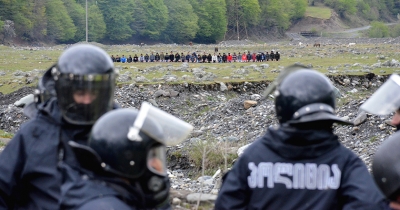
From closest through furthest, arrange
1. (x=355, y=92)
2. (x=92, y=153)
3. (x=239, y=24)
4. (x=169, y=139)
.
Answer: (x=92, y=153)
(x=169, y=139)
(x=355, y=92)
(x=239, y=24)

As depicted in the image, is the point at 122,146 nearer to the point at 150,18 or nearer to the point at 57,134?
the point at 57,134

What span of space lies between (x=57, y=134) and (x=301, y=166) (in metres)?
1.47

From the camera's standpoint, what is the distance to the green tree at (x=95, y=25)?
90875mm

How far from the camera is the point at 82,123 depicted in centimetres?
397

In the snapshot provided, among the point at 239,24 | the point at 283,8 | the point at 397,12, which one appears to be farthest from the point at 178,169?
the point at 397,12

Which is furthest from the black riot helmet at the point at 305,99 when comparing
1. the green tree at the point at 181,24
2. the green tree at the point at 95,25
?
the green tree at the point at 181,24

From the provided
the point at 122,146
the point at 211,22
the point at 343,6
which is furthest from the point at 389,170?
the point at 343,6

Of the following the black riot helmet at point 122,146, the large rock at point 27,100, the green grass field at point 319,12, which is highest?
the black riot helmet at point 122,146

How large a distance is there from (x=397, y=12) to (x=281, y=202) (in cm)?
17281

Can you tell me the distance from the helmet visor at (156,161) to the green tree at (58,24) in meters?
87.6

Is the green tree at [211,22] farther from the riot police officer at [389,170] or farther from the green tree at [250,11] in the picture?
the riot police officer at [389,170]

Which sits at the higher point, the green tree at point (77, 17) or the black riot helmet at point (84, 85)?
the black riot helmet at point (84, 85)

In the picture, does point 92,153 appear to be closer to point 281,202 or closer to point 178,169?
point 281,202

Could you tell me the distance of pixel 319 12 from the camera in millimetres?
142375
